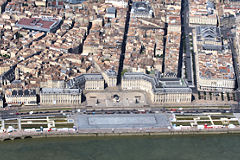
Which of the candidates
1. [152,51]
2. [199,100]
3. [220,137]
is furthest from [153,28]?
[220,137]

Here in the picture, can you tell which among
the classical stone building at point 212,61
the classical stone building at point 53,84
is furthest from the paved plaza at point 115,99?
the classical stone building at point 212,61

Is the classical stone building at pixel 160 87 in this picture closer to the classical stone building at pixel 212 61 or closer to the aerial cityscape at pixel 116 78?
the aerial cityscape at pixel 116 78

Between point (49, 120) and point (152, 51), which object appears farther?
point (152, 51)

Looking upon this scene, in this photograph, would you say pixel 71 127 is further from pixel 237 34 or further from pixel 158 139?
pixel 237 34

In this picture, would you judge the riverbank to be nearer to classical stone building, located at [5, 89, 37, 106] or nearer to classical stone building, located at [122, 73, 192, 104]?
classical stone building, located at [5, 89, 37, 106]

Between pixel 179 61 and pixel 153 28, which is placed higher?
pixel 153 28
